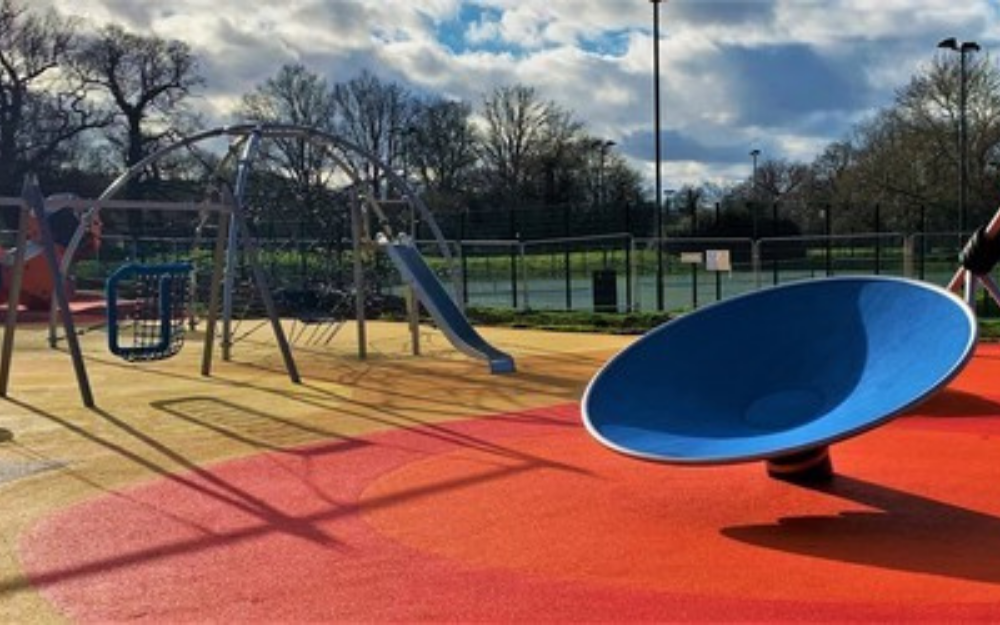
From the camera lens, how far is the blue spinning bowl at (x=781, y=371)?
19.6 feet

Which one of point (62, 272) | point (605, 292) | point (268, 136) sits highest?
point (268, 136)

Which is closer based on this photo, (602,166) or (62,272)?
(62,272)

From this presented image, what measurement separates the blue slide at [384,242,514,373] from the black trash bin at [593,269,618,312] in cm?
1092

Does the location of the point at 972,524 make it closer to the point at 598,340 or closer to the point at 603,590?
the point at 603,590

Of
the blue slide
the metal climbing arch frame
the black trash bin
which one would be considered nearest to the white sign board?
the black trash bin

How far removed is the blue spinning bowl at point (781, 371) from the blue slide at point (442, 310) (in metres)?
6.69

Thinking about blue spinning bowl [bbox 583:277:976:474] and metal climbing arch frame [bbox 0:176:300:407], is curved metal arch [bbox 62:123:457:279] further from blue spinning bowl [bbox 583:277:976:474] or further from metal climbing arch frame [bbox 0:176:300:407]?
blue spinning bowl [bbox 583:277:976:474]

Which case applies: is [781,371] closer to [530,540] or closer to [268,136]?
[530,540]

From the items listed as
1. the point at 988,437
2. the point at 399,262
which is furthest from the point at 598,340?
the point at 988,437

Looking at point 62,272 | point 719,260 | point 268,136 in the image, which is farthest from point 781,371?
point 719,260

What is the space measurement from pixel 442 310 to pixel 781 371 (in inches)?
317

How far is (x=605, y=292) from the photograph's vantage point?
26031mm

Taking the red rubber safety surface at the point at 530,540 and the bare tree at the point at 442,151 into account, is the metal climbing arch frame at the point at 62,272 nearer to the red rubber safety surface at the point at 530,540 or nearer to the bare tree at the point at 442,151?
the red rubber safety surface at the point at 530,540

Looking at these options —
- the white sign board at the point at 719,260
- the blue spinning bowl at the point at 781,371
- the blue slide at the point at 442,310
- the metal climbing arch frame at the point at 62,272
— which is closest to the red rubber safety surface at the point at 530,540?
the blue spinning bowl at the point at 781,371
